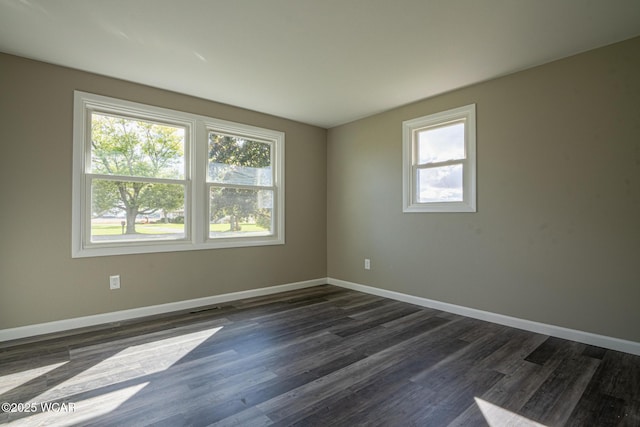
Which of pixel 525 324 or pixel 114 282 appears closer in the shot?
pixel 525 324

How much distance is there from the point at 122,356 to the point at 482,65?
4.01 metres

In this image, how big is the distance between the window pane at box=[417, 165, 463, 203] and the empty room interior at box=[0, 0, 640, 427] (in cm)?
3

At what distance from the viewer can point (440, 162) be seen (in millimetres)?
3838

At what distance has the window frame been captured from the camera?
3.17m

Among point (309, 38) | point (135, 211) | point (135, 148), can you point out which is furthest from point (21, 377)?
point (309, 38)

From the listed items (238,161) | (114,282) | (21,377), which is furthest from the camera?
(238,161)

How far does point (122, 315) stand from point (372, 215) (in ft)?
10.6

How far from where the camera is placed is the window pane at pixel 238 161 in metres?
4.16

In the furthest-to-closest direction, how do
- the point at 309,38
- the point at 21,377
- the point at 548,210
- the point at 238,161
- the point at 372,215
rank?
the point at 372,215, the point at 238,161, the point at 548,210, the point at 309,38, the point at 21,377

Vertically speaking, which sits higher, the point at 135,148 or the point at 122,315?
the point at 135,148

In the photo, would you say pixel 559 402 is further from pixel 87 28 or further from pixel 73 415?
pixel 87 28

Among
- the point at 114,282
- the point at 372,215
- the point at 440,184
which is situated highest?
the point at 440,184

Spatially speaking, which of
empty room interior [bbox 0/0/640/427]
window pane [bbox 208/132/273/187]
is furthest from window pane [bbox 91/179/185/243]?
window pane [bbox 208/132/273/187]

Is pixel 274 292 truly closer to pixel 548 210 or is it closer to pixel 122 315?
pixel 122 315
